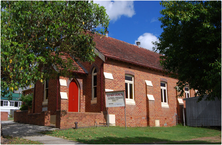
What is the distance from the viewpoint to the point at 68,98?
1728 cm

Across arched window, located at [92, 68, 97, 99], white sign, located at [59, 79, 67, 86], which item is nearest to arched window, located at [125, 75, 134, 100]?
arched window, located at [92, 68, 97, 99]

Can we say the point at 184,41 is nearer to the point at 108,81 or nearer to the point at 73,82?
the point at 108,81

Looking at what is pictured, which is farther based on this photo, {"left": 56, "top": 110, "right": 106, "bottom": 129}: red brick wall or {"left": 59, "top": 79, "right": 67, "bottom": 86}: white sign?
{"left": 59, "top": 79, "right": 67, "bottom": 86}: white sign

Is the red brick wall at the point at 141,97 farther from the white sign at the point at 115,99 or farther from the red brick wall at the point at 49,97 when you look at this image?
the red brick wall at the point at 49,97

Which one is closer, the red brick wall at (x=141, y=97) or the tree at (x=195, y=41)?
the tree at (x=195, y=41)

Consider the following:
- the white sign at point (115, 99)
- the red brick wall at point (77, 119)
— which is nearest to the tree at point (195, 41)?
the white sign at point (115, 99)

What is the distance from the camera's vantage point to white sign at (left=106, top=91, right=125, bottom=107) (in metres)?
14.3

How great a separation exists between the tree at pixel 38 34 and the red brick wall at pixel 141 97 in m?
5.33

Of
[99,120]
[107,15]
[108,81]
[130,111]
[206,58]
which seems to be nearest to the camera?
[206,58]

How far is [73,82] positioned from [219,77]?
12.5 meters

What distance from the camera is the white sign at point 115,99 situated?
14345 mm

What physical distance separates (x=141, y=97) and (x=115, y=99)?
531 centimetres

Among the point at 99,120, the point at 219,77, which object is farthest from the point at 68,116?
the point at 219,77

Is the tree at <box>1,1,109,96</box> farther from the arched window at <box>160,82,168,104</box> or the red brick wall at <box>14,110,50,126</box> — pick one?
the arched window at <box>160,82,168,104</box>
